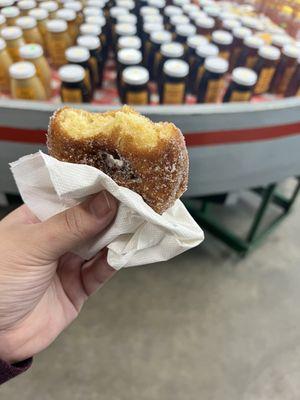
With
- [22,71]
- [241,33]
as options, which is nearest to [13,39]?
[22,71]

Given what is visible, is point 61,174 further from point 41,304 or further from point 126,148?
point 41,304

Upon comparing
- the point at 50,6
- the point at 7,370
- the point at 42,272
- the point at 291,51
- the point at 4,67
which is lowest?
the point at 7,370

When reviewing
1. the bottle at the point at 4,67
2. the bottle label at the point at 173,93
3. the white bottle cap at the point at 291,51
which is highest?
the white bottle cap at the point at 291,51

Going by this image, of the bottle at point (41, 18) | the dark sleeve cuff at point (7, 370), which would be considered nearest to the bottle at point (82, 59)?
the bottle at point (41, 18)

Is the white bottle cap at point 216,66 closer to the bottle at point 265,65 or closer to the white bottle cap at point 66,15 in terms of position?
the bottle at point 265,65

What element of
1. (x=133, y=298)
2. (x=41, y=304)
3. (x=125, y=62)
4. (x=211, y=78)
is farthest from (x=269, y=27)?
(x=41, y=304)

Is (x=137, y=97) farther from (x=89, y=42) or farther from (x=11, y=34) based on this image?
(x=11, y=34)
